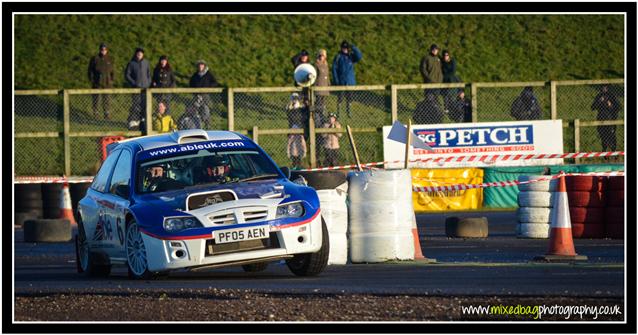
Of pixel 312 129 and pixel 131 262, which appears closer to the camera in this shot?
pixel 131 262

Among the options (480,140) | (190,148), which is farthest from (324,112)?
(190,148)

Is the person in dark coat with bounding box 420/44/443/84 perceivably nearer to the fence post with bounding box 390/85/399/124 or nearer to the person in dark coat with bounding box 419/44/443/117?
the person in dark coat with bounding box 419/44/443/117

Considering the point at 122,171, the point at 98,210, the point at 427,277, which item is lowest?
the point at 427,277

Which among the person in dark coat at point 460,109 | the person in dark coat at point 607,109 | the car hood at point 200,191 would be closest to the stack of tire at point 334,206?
the car hood at point 200,191

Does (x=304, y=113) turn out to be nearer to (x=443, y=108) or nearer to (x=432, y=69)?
(x=443, y=108)

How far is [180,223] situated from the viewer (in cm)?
1322

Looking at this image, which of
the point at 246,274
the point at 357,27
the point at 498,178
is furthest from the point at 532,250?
the point at 357,27

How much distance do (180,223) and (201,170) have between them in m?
1.23

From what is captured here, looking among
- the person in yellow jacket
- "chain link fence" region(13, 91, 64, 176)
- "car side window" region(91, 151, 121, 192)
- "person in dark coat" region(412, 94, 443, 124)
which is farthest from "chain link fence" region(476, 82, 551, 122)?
"car side window" region(91, 151, 121, 192)

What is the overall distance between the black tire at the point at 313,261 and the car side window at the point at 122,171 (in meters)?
1.89

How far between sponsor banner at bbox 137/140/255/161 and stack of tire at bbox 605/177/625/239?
6.33 meters

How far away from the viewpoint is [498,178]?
27812mm

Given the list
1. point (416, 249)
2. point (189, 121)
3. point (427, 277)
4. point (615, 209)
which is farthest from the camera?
point (189, 121)

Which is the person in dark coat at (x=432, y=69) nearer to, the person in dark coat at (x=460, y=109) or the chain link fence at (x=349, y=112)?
the chain link fence at (x=349, y=112)
